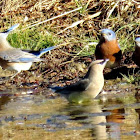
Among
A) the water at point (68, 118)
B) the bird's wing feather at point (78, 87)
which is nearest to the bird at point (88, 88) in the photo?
the bird's wing feather at point (78, 87)

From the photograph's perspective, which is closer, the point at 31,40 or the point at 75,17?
the point at 31,40

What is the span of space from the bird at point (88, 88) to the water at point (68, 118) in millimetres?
122

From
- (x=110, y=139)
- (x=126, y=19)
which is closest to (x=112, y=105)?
(x=110, y=139)

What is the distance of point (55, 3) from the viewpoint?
10.7m

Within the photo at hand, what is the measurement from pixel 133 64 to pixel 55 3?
7.93 ft

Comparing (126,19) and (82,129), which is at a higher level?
(126,19)

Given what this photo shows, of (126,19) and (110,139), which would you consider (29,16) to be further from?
(110,139)

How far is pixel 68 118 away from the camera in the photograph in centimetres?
620

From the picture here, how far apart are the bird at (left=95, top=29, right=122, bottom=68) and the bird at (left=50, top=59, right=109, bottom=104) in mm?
1459

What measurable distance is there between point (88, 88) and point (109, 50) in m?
1.75

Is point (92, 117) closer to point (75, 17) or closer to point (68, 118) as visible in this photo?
point (68, 118)

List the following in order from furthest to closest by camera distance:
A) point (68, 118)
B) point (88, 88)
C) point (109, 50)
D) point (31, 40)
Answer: point (31, 40), point (109, 50), point (88, 88), point (68, 118)

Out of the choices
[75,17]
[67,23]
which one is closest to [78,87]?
[67,23]

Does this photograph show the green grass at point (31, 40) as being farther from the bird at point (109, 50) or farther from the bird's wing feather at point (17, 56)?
the bird at point (109, 50)
